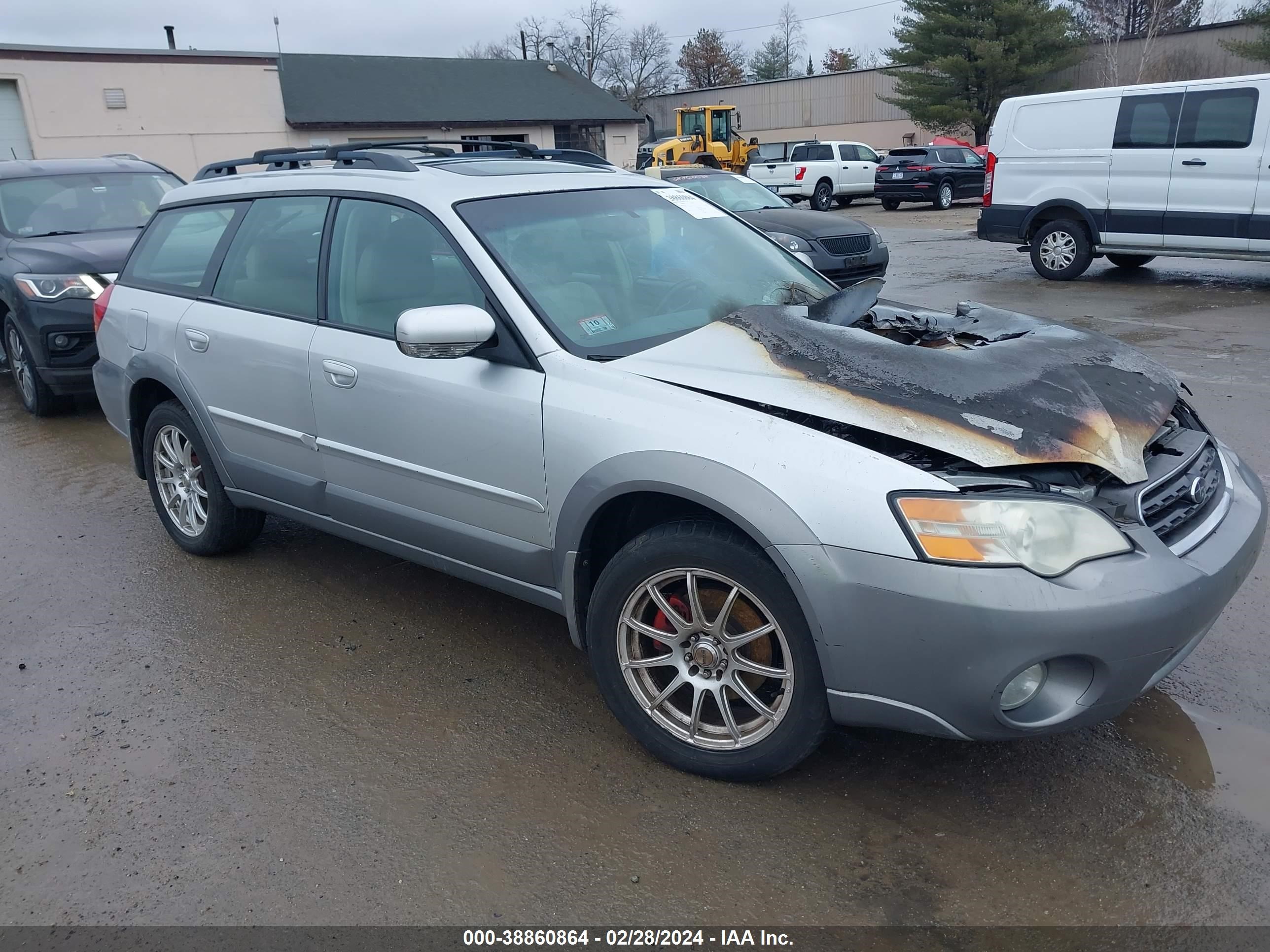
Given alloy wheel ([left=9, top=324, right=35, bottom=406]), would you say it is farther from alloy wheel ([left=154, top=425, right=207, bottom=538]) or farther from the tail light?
alloy wheel ([left=154, top=425, right=207, bottom=538])

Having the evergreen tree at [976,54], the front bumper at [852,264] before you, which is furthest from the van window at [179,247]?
the evergreen tree at [976,54]

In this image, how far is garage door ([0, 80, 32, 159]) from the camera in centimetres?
2791

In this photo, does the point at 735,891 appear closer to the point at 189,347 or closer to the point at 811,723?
the point at 811,723

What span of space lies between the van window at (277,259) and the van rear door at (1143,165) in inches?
406

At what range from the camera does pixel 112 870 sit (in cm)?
277

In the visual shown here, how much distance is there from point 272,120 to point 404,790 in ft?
112

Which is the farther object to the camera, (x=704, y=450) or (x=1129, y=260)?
(x=1129, y=260)

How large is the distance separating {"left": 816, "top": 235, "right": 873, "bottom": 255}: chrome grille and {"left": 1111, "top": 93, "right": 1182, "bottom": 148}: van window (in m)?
2.98

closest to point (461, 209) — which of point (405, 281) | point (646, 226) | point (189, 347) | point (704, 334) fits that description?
point (405, 281)

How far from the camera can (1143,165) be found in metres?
11.3

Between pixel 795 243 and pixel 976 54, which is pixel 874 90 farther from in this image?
pixel 795 243

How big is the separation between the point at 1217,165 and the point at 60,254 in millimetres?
11123

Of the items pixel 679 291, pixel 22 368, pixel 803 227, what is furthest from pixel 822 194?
pixel 679 291

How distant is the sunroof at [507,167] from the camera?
3930 mm
